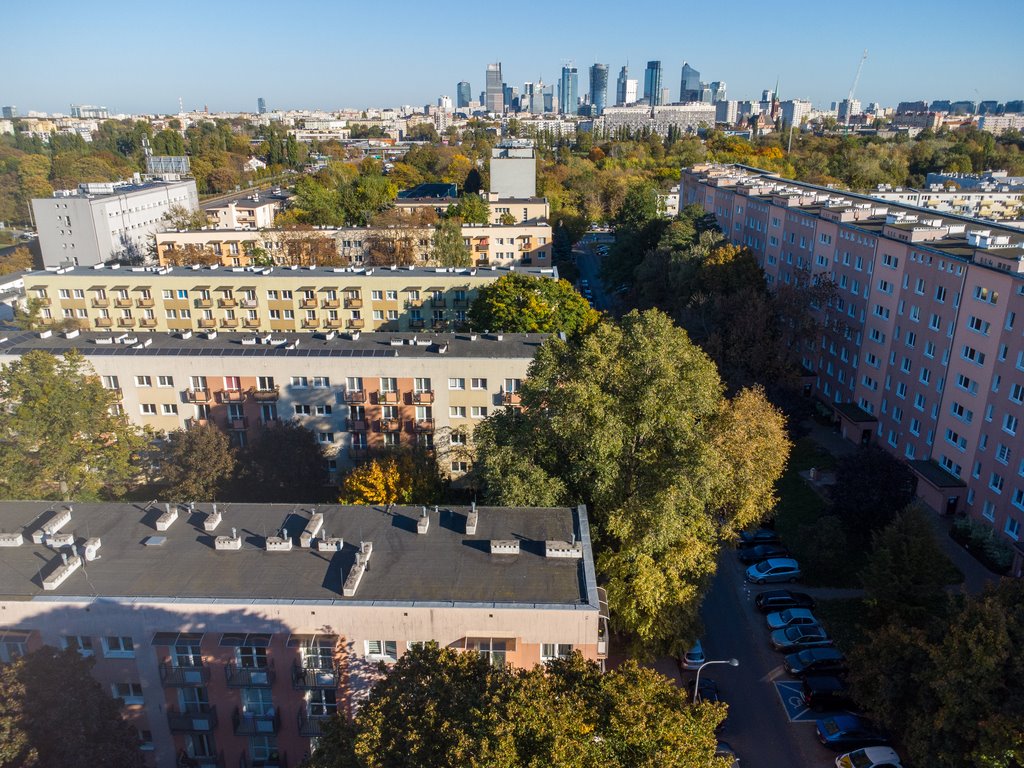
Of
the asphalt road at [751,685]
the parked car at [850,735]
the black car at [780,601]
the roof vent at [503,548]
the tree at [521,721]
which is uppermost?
the tree at [521,721]

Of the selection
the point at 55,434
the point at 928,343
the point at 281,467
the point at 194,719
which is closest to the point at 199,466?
the point at 281,467

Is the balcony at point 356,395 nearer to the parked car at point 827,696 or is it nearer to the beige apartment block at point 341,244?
the parked car at point 827,696

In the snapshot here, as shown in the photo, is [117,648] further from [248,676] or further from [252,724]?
[252,724]

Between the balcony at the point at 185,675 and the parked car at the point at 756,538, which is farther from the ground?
Result: the balcony at the point at 185,675

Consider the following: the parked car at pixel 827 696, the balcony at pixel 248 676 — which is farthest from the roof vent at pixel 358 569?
the parked car at pixel 827 696

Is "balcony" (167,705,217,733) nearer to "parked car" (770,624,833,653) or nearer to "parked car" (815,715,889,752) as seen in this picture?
"parked car" (815,715,889,752)


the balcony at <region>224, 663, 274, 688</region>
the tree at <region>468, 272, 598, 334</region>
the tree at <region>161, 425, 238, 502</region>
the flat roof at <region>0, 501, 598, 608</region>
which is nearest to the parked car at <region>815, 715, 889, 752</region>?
the flat roof at <region>0, 501, 598, 608</region>

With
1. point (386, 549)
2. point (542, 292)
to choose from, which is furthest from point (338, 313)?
point (386, 549)
